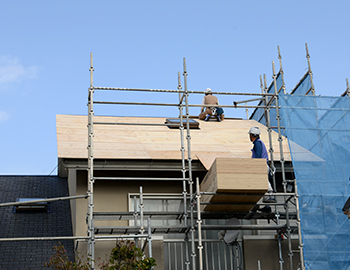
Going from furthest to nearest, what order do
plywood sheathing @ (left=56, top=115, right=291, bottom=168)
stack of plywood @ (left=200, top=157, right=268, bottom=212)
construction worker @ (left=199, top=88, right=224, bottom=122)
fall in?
construction worker @ (left=199, top=88, right=224, bottom=122) < plywood sheathing @ (left=56, top=115, right=291, bottom=168) < stack of plywood @ (left=200, top=157, right=268, bottom=212)

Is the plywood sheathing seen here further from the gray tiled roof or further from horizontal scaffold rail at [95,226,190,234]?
the gray tiled roof

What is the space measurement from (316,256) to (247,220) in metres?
2.14

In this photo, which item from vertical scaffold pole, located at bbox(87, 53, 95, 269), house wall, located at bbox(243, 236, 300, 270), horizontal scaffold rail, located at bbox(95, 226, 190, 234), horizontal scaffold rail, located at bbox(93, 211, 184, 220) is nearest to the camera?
vertical scaffold pole, located at bbox(87, 53, 95, 269)

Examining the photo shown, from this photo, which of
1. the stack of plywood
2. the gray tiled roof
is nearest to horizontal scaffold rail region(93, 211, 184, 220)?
the gray tiled roof

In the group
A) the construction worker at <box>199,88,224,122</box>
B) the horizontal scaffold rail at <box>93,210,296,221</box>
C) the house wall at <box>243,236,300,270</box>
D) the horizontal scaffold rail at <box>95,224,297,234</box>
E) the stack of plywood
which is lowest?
the house wall at <box>243,236,300,270</box>

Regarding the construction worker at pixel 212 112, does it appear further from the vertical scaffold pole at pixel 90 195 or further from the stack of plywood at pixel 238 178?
the stack of plywood at pixel 238 178

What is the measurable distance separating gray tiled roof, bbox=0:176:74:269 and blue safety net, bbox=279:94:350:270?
4758mm

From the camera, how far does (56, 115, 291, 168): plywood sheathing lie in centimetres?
1186

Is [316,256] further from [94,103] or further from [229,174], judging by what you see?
[94,103]

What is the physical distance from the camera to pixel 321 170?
11133 millimetres

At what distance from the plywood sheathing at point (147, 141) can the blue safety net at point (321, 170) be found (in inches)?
45.7

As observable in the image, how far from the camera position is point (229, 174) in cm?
1004

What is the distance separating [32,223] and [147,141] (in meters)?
3.14

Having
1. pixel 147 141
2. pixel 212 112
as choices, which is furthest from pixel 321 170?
pixel 212 112
